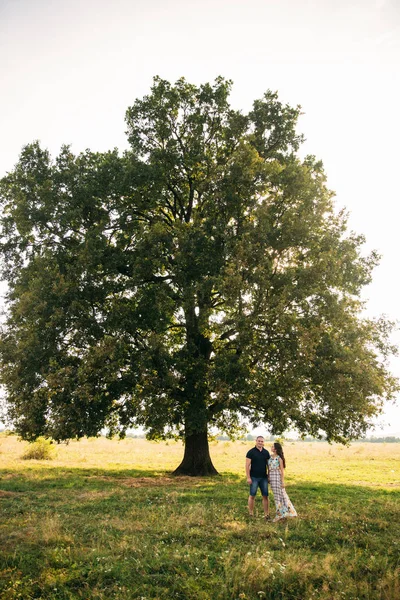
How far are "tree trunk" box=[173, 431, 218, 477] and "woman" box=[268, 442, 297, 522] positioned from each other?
10328mm

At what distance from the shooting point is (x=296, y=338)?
61.7 ft

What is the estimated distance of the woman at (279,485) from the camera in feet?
39.7

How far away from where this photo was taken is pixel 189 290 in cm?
1958

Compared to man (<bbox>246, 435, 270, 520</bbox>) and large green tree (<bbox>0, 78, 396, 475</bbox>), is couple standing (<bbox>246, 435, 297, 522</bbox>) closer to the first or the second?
man (<bbox>246, 435, 270, 520</bbox>)

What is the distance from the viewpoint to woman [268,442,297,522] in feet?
39.7

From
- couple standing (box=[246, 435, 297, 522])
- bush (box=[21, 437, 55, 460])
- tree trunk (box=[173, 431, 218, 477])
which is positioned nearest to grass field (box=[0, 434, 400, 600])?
couple standing (box=[246, 435, 297, 522])

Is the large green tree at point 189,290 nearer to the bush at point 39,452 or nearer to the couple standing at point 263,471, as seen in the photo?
the couple standing at point 263,471

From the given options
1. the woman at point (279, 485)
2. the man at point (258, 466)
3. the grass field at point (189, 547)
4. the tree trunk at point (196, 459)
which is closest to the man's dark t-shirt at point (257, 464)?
the man at point (258, 466)

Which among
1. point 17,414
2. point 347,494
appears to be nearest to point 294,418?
point 347,494

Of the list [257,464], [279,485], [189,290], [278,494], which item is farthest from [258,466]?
[189,290]

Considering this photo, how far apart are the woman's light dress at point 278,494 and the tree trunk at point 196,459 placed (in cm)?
1039

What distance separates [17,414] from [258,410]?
462 inches

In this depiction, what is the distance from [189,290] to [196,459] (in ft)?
31.9

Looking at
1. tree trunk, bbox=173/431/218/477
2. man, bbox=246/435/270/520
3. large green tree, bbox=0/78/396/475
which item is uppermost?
large green tree, bbox=0/78/396/475
